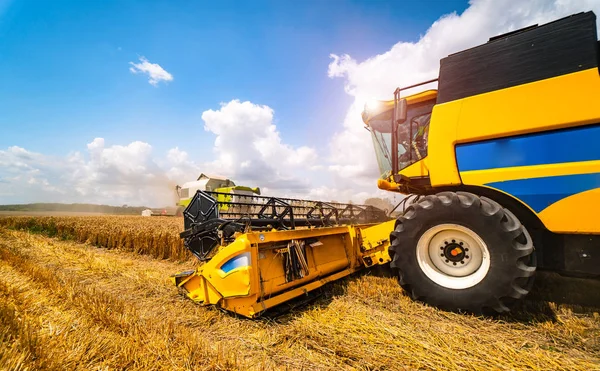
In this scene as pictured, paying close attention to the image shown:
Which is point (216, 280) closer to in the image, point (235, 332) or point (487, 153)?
point (235, 332)

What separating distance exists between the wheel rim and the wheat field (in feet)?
1.19

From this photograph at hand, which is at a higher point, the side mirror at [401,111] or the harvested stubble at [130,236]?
the side mirror at [401,111]

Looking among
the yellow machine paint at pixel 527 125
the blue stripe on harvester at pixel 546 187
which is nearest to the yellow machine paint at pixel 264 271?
the yellow machine paint at pixel 527 125

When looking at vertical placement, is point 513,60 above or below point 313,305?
above

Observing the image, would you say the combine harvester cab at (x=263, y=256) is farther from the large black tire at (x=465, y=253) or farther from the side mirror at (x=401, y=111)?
the side mirror at (x=401, y=111)

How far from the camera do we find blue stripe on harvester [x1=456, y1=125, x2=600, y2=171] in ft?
7.75

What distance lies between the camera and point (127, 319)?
7.79 feet

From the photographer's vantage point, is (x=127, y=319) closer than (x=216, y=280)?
Yes

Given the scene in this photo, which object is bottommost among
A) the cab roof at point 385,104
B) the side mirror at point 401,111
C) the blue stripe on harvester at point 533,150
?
the blue stripe on harvester at point 533,150

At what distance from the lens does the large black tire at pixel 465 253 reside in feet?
7.93

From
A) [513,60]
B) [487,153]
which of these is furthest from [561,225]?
[513,60]

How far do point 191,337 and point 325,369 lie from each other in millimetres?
1105

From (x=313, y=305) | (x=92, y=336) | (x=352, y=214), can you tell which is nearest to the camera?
(x=92, y=336)

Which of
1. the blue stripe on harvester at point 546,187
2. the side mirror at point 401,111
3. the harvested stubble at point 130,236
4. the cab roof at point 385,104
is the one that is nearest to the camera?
the blue stripe on harvester at point 546,187
